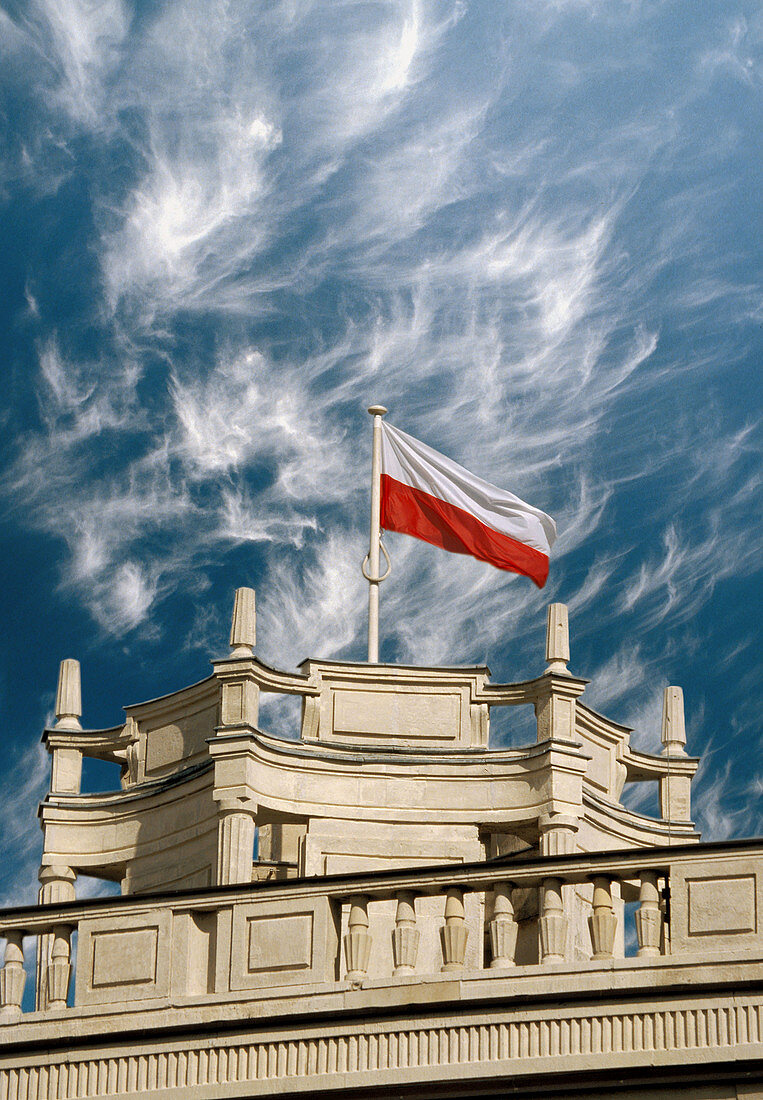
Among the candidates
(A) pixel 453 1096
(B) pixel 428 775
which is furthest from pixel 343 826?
(A) pixel 453 1096

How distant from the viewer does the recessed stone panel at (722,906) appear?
16469 mm

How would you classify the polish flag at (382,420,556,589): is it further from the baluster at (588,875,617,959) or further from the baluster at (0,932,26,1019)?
the baluster at (588,875,617,959)

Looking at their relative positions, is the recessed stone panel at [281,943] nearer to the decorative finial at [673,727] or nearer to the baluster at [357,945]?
the baluster at [357,945]

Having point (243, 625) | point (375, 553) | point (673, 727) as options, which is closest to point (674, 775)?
point (673, 727)

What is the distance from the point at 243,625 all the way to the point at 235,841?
3032mm

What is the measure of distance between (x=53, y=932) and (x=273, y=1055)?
2695mm

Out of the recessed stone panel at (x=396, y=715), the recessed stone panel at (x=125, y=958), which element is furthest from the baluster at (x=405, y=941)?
the recessed stone panel at (x=396, y=715)

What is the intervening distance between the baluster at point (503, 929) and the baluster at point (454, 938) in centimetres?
28

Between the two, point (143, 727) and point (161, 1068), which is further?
point (143, 727)

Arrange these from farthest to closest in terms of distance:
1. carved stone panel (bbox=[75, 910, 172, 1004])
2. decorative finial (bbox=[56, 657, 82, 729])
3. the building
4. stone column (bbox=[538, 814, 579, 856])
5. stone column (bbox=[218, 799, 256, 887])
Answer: decorative finial (bbox=[56, 657, 82, 729]) → stone column (bbox=[538, 814, 579, 856]) → stone column (bbox=[218, 799, 256, 887]) → carved stone panel (bbox=[75, 910, 172, 1004]) → the building

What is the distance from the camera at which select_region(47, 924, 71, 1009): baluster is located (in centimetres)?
1789

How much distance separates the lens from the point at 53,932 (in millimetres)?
18359

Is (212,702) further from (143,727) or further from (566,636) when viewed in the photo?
(566,636)

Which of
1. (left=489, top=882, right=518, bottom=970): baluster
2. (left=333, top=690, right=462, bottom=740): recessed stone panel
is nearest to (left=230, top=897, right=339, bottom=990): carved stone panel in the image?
(left=489, top=882, right=518, bottom=970): baluster
